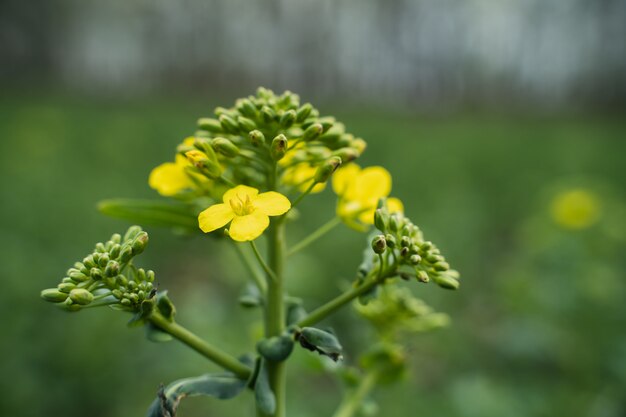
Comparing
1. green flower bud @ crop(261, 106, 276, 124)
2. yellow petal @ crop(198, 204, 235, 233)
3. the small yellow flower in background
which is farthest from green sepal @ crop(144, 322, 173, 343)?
the small yellow flower in background

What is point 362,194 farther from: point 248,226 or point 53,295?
point 53,295

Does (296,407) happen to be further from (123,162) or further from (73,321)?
(123,162)

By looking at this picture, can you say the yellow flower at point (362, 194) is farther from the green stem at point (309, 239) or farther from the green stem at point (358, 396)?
the green stem at point (358, 396)

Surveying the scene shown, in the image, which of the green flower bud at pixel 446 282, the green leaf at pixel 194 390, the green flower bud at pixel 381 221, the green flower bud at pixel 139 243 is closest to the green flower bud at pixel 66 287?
the green flower bud at pixel 139 243

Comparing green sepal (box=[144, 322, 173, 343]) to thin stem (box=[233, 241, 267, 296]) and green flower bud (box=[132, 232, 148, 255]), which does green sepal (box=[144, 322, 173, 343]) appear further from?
thin stem (box=[233, 241, 267, 296])

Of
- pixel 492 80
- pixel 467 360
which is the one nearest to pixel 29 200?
pixel 467 360
